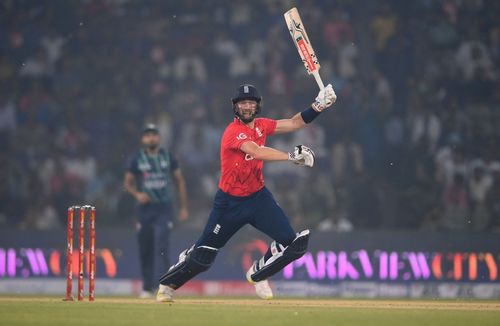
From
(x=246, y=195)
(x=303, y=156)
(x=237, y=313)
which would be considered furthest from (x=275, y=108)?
(x=237, y=313)

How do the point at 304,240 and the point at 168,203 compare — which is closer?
the point at 304,240

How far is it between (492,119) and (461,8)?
193 cm

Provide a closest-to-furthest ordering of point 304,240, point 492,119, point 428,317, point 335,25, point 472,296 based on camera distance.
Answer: point 428,317 → point 304,240 → point 472,296 → point 492,119 → point 335,25

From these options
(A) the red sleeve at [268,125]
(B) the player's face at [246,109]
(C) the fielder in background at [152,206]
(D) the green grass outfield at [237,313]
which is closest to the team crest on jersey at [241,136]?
(B) the player's face at [246,109]

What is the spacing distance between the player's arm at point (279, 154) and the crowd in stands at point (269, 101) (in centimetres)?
577

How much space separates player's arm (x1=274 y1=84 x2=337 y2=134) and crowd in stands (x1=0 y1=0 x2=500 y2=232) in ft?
17.0

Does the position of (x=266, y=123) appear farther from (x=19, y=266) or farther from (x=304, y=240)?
(x=19, y=266)

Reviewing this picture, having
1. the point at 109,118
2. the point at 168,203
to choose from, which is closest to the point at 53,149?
the point at 109,118

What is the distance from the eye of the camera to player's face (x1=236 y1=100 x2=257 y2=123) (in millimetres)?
11234

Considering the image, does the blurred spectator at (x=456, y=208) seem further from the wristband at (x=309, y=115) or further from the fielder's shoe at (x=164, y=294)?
the fielder's shoe at (x=164, y=294)

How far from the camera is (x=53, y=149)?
59.1 feet

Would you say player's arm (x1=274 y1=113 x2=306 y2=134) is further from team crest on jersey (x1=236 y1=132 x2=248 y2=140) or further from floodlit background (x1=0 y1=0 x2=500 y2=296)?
floodlit background (x1=0 y1=0 x2=500 y2=296)

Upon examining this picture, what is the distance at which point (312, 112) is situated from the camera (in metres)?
11.4

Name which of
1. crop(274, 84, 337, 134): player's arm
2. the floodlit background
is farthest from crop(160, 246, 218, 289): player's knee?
the floodlit background
